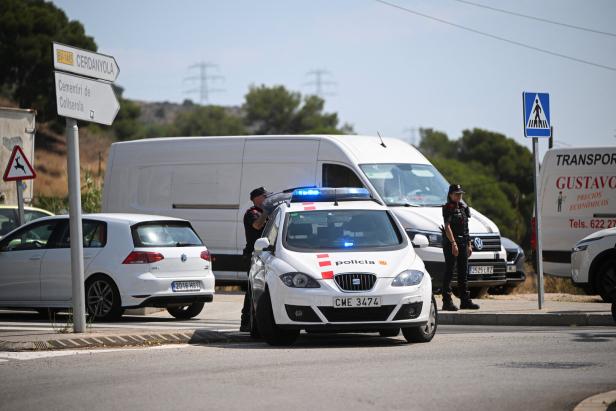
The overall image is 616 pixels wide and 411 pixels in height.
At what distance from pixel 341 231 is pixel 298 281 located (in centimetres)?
119

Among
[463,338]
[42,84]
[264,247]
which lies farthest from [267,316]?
[42,84]

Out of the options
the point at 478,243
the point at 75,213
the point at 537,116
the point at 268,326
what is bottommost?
the point at 268,326

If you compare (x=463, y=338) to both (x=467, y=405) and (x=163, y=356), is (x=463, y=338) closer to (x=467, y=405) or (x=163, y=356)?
(x=163, y=356)

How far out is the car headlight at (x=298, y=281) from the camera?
526 inches

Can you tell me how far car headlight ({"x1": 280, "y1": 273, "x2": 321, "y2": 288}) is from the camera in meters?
13.4

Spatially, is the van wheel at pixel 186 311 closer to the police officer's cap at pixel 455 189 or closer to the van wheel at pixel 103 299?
the van wheel at pixel 103 299

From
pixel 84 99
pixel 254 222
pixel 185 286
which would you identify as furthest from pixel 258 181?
pixel 84 99

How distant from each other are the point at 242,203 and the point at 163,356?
11.7 meters

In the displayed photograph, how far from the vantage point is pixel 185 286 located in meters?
18.2

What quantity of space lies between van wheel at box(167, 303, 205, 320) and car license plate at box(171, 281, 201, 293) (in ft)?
2.03

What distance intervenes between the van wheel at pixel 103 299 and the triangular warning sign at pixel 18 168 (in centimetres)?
447

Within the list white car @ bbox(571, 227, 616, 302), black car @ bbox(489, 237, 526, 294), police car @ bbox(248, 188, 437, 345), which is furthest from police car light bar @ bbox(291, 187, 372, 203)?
black car @ bbox(489, 237, 526, 294)

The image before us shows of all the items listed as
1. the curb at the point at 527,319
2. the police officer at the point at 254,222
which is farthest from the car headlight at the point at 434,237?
the police officer at the point at 254,222

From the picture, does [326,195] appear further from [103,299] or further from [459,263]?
[103,299]
